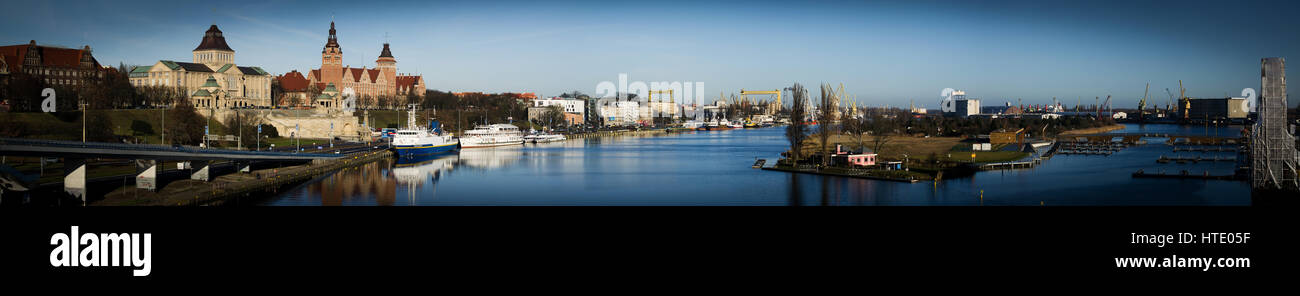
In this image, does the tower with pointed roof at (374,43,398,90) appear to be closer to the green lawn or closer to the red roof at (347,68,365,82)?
the red roof at (347,68,365,82)

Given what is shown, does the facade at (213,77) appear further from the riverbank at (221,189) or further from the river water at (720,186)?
the riverbank at (221,189)

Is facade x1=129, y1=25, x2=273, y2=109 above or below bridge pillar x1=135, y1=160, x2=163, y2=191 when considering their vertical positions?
above

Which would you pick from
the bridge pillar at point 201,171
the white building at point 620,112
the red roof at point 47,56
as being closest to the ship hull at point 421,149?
the red roof at point 47,56

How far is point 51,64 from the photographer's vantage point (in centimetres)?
1494

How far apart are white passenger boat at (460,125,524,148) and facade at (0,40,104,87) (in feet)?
26.9

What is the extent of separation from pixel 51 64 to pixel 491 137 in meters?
10.3

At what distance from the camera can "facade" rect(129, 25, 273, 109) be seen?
812 inches

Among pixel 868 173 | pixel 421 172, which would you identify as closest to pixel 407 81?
pixel 421 172

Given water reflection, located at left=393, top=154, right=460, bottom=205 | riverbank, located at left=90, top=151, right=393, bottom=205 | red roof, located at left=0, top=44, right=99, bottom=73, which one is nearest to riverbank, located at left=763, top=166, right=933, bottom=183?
water reflection, located at left=393, top=154, right=460, bottom=205

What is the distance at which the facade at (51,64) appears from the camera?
1331 centimetres

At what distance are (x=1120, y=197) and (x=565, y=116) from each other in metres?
30.6

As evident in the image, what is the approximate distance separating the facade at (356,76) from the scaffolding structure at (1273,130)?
2620 centimetres
